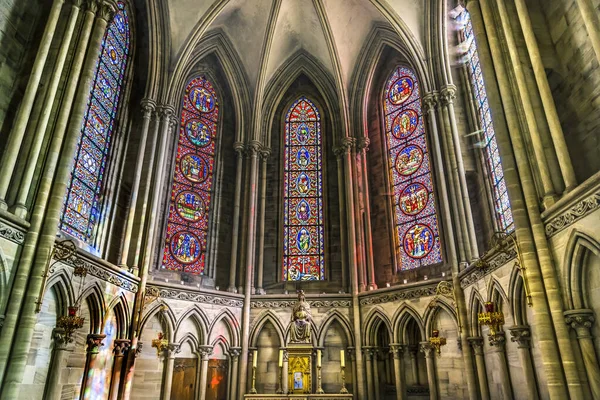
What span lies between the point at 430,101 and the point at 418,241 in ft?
15.7

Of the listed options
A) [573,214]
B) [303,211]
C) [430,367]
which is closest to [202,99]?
[303,211]

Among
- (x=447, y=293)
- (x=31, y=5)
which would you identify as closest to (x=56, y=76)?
(x=31, y=5)

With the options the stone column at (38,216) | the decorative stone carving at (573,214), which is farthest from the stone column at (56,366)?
the decorative stone carving at (573,214)

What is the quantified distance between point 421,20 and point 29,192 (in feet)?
44.9

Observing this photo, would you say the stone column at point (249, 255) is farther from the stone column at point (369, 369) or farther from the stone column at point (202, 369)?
the stone column at point (369, 369)

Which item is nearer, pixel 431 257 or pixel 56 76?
pixel 56 76

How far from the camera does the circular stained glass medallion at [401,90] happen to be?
58.9 ft

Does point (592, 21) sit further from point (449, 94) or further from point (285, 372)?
point (285, 372)

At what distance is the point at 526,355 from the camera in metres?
9.14

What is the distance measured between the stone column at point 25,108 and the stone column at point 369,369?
36.2 ft

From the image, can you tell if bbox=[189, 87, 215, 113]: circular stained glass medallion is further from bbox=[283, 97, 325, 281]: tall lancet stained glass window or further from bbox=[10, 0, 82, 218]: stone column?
bbox=[10, 0, 82, 218]: stone column

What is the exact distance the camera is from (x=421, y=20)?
1648 cm

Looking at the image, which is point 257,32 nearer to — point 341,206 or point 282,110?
point 282,110

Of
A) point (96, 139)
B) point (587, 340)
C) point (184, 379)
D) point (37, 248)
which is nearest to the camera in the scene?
point (587, 340)
